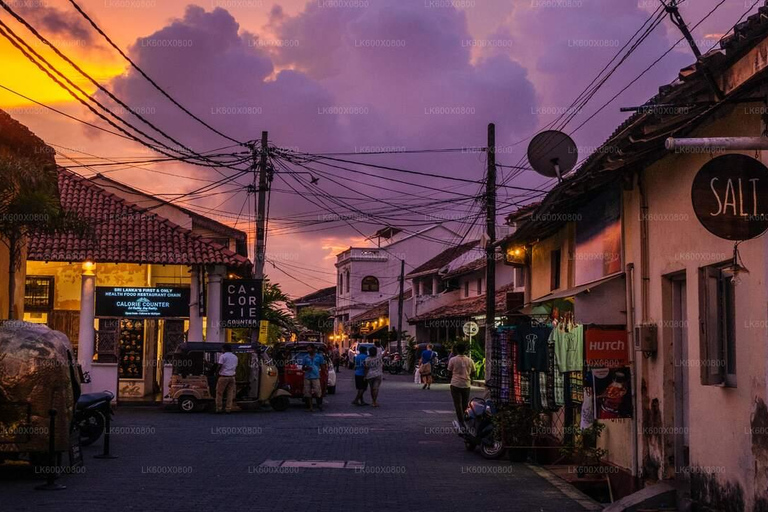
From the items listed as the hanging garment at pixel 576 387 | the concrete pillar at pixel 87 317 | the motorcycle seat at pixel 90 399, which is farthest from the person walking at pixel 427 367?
the hanging garment at pixel 576 387

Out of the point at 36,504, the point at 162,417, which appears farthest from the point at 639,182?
the point at 162,417

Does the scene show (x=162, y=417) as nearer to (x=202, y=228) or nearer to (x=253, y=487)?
(x=253, y=487)

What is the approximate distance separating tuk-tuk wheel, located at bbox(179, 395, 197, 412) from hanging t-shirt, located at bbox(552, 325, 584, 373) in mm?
13757

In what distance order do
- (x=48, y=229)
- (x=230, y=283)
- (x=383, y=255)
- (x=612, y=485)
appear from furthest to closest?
1. (x=383, y=255)
2. (x=230, y=283)
3. (x=48, y=229)
4. (x=612, y=485)

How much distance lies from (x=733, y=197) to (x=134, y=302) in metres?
21.8

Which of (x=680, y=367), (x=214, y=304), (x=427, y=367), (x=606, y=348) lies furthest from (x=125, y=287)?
(x=680, y=367)

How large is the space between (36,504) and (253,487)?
2671 millimetres

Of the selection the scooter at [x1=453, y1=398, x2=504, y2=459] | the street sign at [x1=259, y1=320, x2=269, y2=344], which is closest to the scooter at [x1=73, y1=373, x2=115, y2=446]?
the scooter at [x1=453, y1=398, x2=504, y2=459]

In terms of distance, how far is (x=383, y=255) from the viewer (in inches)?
3194

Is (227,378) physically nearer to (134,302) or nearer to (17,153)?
(134,302)

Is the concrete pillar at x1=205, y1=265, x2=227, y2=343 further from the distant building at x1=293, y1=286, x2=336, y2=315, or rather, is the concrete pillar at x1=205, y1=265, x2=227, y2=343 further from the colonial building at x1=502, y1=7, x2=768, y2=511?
the distant building at x1=293, y1=286, x2=336, y2=315

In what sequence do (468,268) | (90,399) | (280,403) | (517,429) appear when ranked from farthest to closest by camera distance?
(468,268) → (280,403) → (90,399) → (517,429)

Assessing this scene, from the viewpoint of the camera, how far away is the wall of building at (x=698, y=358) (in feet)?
28.0

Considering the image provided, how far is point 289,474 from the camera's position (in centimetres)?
1334
